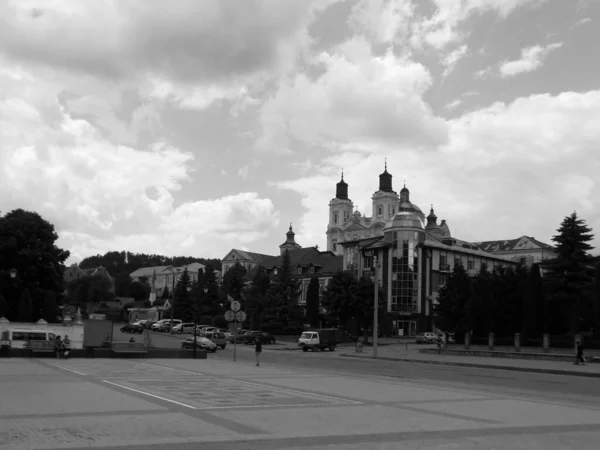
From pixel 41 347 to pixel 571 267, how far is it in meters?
43.1

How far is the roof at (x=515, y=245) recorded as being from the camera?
127488mm

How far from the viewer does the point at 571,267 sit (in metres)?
56.1

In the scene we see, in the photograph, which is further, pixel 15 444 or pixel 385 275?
pixel 385 275

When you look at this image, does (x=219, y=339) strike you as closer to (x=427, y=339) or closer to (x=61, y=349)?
(x=61, y=349)

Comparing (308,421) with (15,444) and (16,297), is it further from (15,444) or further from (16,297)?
(16,297)

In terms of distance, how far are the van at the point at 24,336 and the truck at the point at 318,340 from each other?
2721cm

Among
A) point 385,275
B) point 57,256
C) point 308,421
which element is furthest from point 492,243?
Result: point 308,421

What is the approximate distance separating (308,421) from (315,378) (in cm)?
1250

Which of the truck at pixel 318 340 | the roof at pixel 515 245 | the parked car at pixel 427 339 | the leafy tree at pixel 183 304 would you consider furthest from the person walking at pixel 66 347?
the roof at pixel 515 245

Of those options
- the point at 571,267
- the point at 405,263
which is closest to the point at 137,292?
the point at 405,263

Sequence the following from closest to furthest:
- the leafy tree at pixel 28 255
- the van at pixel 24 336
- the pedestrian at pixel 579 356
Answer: the van at pixel 24 336 < the pedestrian at pixel 579 356 < the leafy tree at pixel 28 255

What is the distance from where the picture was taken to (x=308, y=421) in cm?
1280

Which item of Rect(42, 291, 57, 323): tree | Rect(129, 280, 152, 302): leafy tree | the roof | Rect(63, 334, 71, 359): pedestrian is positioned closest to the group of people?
Rect(63, 334, 71, 359): pedestrian

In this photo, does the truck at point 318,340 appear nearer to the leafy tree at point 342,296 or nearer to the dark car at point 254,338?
the dark car at point 254,338
